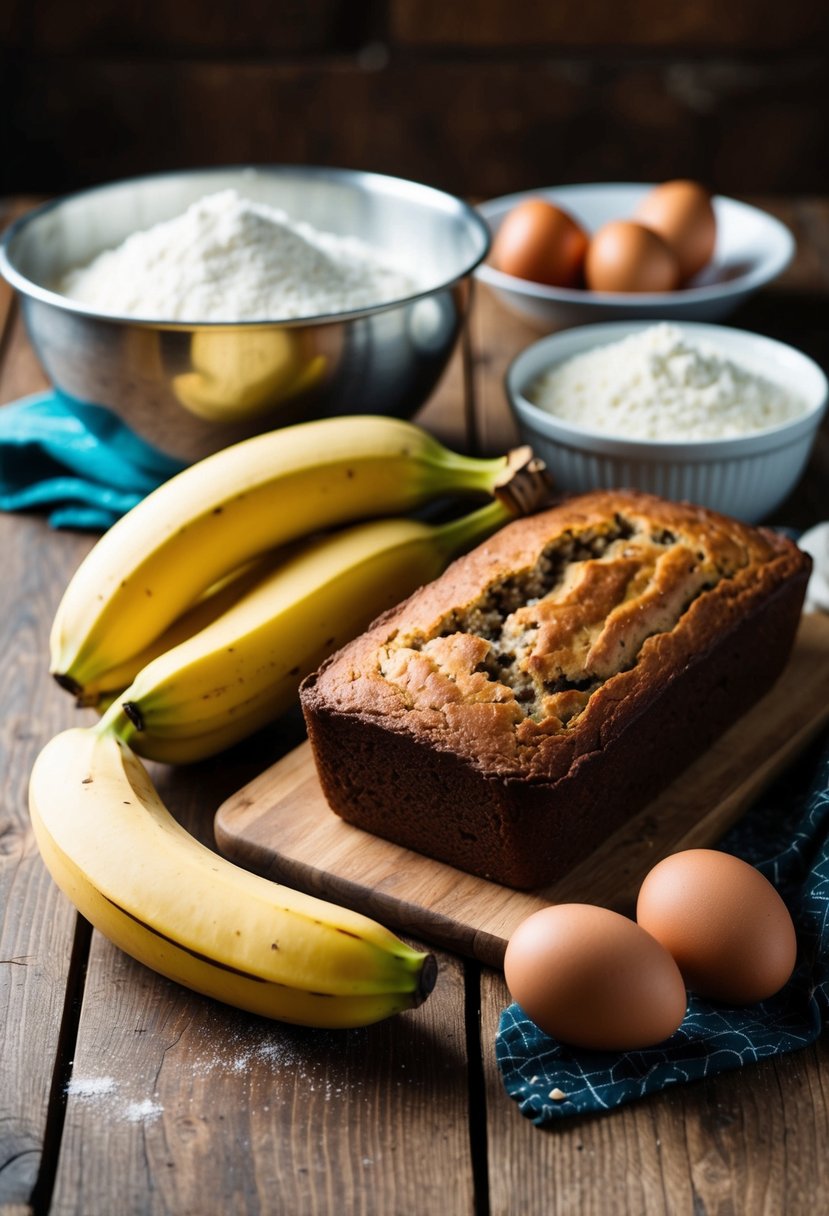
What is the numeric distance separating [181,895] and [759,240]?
6.31ft

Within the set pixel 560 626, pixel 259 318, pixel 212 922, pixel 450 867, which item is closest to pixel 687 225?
pixel 259 318

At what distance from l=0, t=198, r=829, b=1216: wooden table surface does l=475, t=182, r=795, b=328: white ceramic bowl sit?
4.44 ft

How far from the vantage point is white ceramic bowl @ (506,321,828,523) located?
69.9 inches

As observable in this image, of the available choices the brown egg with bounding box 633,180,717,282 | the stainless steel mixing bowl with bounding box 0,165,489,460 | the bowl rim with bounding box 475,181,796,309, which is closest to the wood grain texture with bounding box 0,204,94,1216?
the stainless steel mixing bowl with bounding box 0,165,489,460

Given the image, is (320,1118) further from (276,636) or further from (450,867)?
(276,636)

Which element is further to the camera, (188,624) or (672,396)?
(672,396)

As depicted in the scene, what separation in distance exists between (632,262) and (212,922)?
1.55 m

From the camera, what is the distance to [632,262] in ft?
7.43

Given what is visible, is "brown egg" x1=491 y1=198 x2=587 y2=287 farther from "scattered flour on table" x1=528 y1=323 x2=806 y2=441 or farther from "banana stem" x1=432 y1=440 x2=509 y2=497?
"banana stem" x1=432 y1=440 x2=509 y2=497

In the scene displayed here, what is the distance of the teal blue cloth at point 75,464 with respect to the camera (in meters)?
1.88

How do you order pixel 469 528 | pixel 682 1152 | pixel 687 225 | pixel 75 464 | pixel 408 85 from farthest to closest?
pixel 408 85 → pixel 687 225 → pixel 75 464 → pixel 469 528 → pixel 682 1152

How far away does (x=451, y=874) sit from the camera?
1.30 meters

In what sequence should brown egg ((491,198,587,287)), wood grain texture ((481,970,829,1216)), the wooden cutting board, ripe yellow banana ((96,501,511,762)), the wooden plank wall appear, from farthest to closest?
the wooden plank wall
brown egg ((491,198,587,287))
ripe yellow banana ((96,501,511,762))
the wooden cutting board
wood grain texture ((481,970,829,1216))

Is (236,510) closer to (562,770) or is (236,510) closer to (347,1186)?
(562,770)
